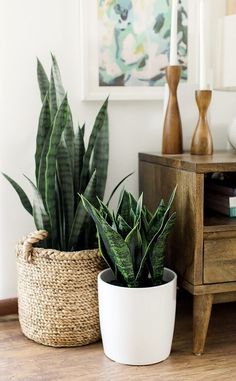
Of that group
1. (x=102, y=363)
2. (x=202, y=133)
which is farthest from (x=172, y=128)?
(x=102, y=363)

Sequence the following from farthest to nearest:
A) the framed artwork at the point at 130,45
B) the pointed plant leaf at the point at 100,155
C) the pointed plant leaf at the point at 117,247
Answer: the framed artwork at the point at 130,45 < the pointed plant leaf at the point at 100,155 < the pointed plant leaf at the point at 117,247

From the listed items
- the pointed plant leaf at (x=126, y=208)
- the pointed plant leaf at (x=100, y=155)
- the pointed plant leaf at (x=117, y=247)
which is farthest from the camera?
the pointed plant leaf at (x=100, y=155)

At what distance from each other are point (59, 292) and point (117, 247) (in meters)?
0.25

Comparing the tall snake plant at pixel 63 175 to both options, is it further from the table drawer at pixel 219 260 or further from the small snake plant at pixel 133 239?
the table drawer at pixel 219 260

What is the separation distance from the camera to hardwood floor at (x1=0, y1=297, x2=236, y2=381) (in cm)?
124

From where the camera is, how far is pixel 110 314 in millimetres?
1283

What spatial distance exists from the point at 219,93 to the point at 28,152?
69cm

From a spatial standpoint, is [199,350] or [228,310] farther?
[228,310]

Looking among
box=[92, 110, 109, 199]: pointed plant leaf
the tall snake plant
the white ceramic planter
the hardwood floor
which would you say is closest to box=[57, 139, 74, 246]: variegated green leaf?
the tall snake plant

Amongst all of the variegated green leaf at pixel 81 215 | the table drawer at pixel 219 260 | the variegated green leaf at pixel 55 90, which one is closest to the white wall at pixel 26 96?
the variegated green leaf at pixel 55 90

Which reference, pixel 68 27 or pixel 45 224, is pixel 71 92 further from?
pixel 45 224

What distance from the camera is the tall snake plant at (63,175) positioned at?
53.8 inches

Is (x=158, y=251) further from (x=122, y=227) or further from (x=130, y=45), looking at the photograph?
(x=130, y=45)

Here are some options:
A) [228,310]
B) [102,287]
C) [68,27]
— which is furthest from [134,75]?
[228,310]
